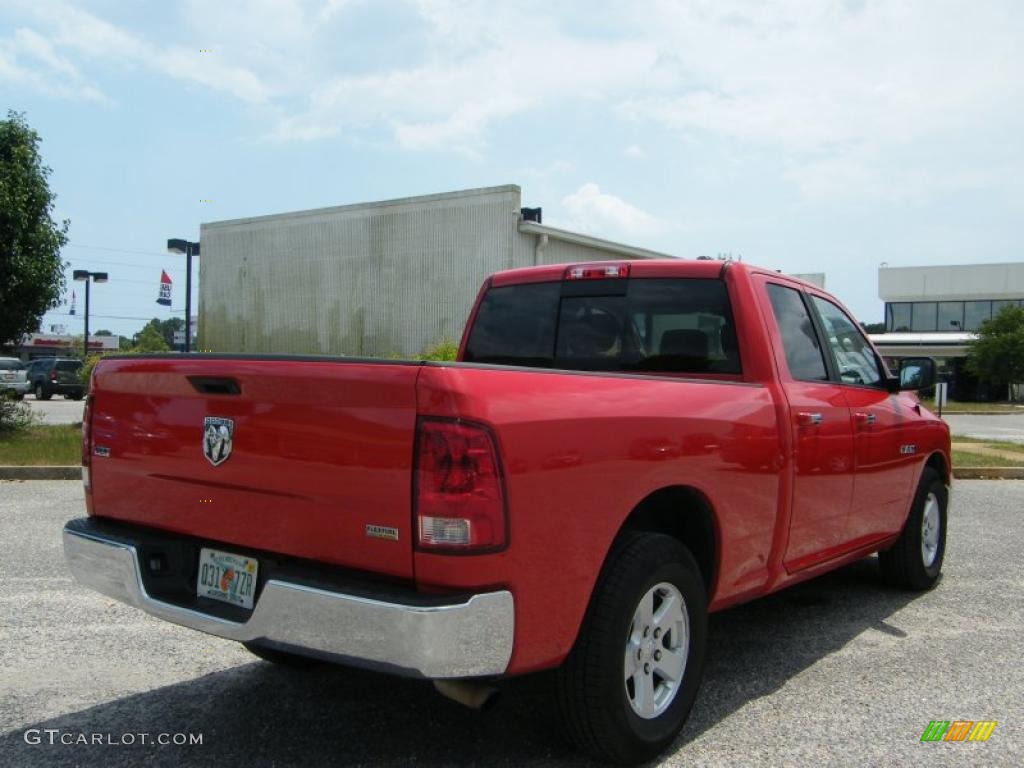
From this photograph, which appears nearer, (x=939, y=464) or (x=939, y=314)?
(x=939, y=464)

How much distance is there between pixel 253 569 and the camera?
294 centimetres

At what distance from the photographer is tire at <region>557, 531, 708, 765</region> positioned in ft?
9.67

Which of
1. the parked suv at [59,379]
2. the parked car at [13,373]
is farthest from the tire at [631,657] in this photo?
the parked suv at [59,379]

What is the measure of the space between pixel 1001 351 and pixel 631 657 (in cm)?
4423

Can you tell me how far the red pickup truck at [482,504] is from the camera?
8.50 ft

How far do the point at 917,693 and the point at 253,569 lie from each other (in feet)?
9.70

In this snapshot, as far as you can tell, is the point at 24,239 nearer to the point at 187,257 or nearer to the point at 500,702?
the point at 187,257

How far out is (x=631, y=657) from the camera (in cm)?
312

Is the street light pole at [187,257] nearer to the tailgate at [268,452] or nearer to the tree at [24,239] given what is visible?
the tree at [24,239]

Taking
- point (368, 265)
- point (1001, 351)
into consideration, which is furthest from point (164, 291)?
point (1001, 351)

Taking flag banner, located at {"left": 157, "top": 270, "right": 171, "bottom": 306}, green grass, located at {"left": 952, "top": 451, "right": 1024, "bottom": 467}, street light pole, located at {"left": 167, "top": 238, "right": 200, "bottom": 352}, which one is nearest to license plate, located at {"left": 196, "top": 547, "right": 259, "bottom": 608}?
green grass, located at {"left": 952, "top": 451, "right": 1024, "bottom": 467}

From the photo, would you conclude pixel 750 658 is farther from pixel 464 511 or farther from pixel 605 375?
pixel 464 511

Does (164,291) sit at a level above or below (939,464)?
above

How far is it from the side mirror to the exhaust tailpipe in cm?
391
